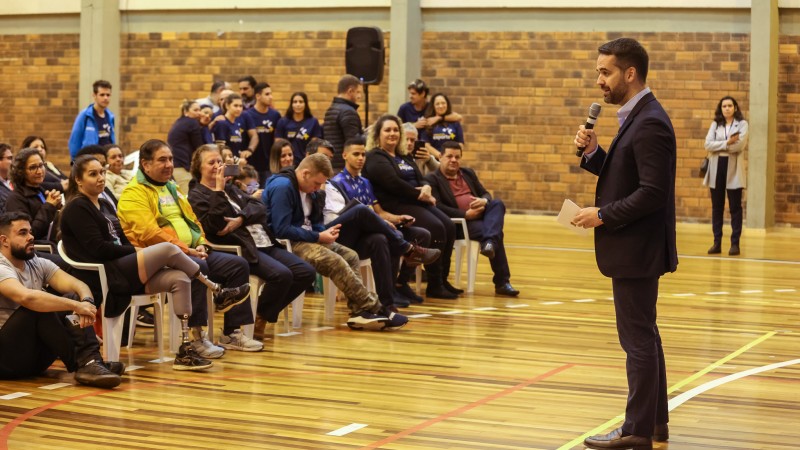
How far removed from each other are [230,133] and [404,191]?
2819 millimetres

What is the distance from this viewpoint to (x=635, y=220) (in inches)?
161

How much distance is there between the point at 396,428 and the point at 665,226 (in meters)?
1.31

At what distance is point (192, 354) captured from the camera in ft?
18.9

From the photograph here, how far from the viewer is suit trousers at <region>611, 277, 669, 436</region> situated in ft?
13.6

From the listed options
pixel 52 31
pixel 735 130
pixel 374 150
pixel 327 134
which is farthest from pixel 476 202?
pixel 52 31

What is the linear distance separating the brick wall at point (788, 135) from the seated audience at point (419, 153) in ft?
19.2

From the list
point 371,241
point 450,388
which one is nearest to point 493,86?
point 371,241

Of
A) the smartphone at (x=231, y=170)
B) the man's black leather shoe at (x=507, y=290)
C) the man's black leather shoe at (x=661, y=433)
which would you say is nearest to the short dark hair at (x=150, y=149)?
the smartphone at (x=231, y=170)

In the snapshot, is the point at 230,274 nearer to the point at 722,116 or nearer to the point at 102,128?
the point at 102,128

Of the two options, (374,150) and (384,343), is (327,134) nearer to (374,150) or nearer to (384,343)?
(374,150)

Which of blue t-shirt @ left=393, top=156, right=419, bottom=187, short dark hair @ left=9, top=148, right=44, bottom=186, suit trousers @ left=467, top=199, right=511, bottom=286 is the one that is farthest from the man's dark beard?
suit trousers @ left=467, top=199, right=511, bottom=286

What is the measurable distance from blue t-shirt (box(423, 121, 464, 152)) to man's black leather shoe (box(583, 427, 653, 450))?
667 centimetres

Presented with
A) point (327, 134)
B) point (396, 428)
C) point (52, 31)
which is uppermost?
point (52, 31)

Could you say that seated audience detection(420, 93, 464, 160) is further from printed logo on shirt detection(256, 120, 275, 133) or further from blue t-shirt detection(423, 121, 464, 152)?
printed logo on shirt detection(256, 120, 275, 133)
